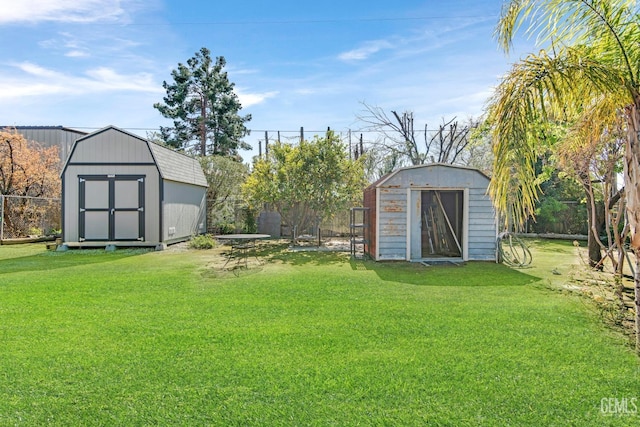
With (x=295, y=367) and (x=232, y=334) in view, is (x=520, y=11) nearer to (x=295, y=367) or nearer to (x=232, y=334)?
(x=295, y=367)

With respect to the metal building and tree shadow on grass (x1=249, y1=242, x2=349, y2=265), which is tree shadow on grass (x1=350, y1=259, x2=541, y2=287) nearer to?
tree shadow on grass (x1=249, y1=242, x2=349, y2=265)

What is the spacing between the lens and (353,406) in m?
2.33

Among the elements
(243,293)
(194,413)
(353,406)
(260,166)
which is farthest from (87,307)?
(260,166)

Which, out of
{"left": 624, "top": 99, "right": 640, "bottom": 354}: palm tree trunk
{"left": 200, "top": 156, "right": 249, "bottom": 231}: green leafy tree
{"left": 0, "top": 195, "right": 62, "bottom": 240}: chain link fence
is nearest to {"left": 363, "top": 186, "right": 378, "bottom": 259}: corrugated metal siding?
{"left": 624, "top": 99, "right": 640, "bottom": 354}: palm tree trunk

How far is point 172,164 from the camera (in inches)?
464

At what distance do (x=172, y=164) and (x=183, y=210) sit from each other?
1549 millimetres

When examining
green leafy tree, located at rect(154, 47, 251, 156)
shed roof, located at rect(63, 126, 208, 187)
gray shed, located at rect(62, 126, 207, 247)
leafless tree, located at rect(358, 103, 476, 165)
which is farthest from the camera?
green leafy tree, located at rect(154, 47, 251, 156)

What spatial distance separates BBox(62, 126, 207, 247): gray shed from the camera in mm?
10719

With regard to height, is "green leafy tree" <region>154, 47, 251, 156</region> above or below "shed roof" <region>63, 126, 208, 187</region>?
above

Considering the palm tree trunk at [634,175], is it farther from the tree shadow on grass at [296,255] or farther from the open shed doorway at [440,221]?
the open shed doorway at [440,221]

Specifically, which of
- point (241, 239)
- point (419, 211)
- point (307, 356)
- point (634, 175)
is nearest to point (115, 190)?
point (241, 239)

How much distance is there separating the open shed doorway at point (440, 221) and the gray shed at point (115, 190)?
763cm

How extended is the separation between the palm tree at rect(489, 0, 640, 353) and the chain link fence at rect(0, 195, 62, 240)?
14051 millimetres

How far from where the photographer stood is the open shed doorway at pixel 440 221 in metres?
9.73
